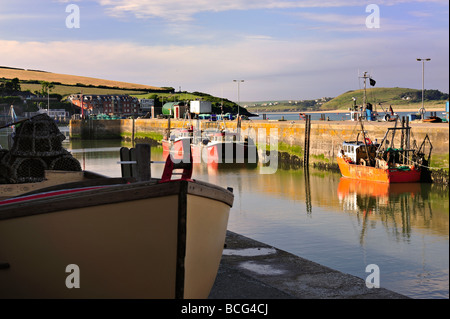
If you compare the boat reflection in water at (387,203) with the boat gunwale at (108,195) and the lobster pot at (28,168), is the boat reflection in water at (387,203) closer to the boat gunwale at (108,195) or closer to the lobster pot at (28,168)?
Answer: the lobster pot at (28,168)

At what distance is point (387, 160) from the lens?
32.0m

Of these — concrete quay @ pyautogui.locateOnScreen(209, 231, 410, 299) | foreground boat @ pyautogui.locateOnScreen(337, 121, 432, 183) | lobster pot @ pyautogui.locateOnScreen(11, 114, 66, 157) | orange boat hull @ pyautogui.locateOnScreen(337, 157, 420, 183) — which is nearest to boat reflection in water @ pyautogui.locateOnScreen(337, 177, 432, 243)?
orange boat hull @ pyautogui.locateOnScreen(337, 157, 420, 183)

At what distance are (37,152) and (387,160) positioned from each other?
952 inches

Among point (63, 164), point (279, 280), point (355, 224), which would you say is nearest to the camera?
point (279, 280)

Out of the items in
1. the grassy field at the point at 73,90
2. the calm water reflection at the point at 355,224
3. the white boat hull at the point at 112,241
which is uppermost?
the grassy field at the point at 73,90

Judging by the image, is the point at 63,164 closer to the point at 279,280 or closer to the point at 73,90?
the point at 279,280

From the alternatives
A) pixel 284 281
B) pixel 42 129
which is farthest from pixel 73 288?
pixel 42 129

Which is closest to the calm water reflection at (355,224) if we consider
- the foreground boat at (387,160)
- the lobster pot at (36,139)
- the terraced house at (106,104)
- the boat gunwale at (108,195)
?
the foreground boat at (387,160)

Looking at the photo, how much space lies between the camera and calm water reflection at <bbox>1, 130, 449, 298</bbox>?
1524 cm

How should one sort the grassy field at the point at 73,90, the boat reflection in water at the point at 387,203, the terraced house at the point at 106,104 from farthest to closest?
the grassy field at the point at 73,90 → the terraced house at the point at 106,104 → the boat reflection in water at the point at 387,203

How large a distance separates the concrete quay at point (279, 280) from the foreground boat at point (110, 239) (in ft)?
4.80

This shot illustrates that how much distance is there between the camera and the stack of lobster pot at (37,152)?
11109mm

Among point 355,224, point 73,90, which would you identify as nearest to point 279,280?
point 355,224

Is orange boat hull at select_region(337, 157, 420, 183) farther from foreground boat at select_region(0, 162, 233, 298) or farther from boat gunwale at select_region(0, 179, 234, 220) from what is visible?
boat gunwale at select_region(0, 179, 234, 220)
